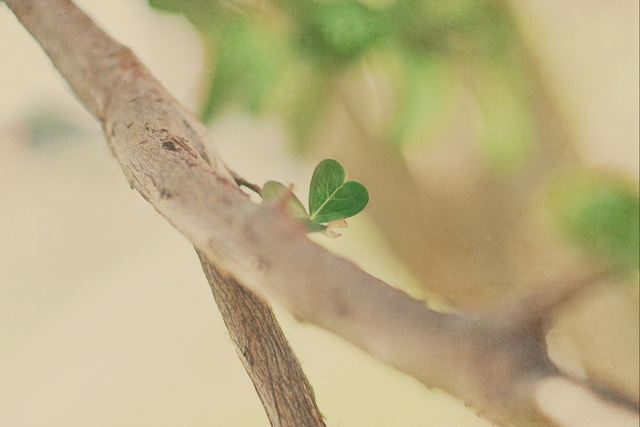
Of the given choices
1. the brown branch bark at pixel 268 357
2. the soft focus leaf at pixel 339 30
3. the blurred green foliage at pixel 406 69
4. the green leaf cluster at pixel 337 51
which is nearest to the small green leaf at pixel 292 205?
the blurred green foliage at pixel 406 69

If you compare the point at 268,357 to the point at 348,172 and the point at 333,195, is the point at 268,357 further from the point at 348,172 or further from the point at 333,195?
the point at 348,172

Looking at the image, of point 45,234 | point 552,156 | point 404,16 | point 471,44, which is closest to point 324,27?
point 404,16

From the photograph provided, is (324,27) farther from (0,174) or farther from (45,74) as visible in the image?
(0,174)

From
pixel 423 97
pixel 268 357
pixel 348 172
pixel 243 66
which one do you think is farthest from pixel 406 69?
pixel 268 357

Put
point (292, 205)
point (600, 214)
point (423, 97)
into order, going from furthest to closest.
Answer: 1. point (423, 97)
2. point (600, 214)
3. point (292, 205)

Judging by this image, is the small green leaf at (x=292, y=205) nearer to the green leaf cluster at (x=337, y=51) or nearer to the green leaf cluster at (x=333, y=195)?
the green leaf cluster at (x=333, y=195)

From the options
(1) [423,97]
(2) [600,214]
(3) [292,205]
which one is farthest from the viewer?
(1) [423,97]

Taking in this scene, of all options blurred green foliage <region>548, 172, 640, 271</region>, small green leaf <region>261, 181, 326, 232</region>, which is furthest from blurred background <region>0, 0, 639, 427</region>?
small green leaf <region>261, 181, 326, 232</region>
